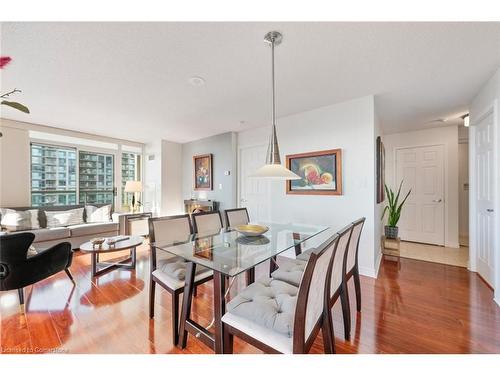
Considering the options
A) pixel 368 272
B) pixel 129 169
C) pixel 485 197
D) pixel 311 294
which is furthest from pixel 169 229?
pixel 129 169

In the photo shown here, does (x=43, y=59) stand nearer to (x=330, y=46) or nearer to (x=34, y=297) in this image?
(x=34, y=297)

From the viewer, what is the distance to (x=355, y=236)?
1752 millimetres

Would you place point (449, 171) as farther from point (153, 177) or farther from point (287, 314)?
point (153, 177)

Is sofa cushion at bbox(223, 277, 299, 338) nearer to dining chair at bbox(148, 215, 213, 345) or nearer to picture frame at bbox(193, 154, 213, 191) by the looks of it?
dining chair at bbox(148, 215, 213, 345)

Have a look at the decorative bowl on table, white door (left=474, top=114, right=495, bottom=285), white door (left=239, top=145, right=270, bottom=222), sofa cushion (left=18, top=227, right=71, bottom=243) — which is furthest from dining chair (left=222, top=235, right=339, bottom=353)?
sofa cushion (left=18, top=227, right=71, bottom=243)

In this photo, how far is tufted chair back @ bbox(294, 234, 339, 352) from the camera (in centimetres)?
97

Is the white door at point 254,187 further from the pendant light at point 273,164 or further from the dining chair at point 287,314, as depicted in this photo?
the dining chair at point 287,314

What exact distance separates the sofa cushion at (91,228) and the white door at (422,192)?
583cm

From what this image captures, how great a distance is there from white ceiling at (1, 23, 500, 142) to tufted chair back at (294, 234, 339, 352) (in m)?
1.57

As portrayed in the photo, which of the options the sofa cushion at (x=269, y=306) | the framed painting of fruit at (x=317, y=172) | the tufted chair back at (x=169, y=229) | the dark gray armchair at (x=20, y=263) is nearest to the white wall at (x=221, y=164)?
the framed painting of fruit at (x=317, y=172)

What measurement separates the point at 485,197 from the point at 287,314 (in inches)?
118

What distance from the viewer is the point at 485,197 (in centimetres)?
252
